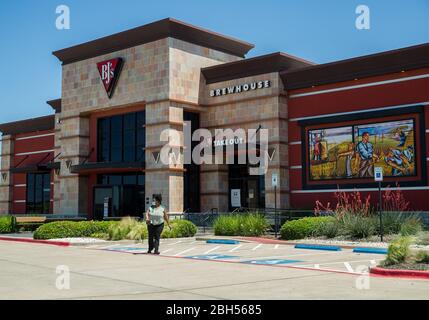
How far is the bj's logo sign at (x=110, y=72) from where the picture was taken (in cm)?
3525

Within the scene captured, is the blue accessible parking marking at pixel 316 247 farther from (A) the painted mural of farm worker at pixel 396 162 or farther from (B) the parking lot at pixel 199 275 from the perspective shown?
(A) the painted mural of farm worker at pixel 396 162

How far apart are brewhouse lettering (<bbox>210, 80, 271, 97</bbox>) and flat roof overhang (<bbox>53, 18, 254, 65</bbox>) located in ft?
10.7

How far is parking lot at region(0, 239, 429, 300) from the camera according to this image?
31.0 feet

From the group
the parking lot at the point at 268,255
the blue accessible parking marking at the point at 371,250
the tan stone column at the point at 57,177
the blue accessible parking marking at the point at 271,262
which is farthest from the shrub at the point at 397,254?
the tan stone column at the point at 57,177

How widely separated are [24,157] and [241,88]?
2447cm

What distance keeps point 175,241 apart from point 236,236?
2830 millimetres

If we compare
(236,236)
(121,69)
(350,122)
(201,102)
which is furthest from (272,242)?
(121,69)

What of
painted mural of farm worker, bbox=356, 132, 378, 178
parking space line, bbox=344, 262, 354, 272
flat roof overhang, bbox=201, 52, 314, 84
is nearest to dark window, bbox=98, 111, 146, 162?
flat roof overhang, bbox=201, 52, 314, 84

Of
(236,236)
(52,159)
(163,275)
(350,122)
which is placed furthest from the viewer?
(52,159)

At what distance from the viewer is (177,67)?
32781 mm

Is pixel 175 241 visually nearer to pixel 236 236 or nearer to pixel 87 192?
pixel 236 236

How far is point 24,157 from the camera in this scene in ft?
159

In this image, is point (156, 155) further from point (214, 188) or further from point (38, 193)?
point (38, 193)

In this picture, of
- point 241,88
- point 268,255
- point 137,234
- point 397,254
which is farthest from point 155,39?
point 397,254
